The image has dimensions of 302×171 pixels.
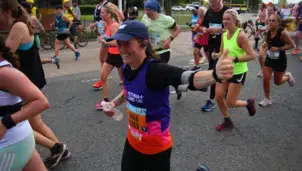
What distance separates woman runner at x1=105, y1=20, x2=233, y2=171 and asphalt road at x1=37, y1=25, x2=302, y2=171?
4.06 ft

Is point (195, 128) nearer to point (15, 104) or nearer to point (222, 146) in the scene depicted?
point (222, 146)

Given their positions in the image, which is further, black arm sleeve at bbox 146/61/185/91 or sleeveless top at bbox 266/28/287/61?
sleeveless top at bbox 266/28/287/61

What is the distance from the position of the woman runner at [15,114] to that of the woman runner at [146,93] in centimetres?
63

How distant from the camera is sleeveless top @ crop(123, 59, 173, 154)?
2166mm

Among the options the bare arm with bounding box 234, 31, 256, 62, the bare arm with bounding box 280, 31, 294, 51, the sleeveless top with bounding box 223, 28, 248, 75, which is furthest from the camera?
the bare arm with bounding box 280, 31, 294, 51

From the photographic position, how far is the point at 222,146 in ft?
13.4

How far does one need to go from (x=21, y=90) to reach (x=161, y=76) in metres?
0.89

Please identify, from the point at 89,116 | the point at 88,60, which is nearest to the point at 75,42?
the point at 88,60

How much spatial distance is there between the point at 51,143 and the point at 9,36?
1249 mm

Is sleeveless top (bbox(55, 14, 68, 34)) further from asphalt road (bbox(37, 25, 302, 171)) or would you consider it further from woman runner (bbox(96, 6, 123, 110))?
woman runner (bbox(96, 6, 123, 110))

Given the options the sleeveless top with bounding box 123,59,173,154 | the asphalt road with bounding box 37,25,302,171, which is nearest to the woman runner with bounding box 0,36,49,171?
the sleeveless top with bounding box 123,59,173,154

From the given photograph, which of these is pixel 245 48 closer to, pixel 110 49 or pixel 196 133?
pixel 196 133

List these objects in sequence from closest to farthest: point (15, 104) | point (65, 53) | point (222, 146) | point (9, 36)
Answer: point (15, 104) < point (9, 36) < point (222, 146) < point (65, 53)

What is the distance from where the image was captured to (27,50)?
11.3 ft
